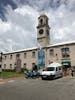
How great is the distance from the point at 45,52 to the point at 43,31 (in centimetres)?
640

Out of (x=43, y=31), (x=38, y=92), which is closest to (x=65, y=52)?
(x=43, y=31)

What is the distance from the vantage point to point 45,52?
134 feet

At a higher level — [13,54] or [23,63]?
[13,54]

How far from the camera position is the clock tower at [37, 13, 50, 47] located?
4209cm

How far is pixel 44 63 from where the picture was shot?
40312mm

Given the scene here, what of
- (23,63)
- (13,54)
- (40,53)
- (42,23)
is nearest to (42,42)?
(40,53)

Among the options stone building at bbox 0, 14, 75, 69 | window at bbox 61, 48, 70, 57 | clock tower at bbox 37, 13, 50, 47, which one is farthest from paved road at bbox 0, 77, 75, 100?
clock tower at bbox 37, 13, 50, 47

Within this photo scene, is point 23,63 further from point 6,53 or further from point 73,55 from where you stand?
point 73,55

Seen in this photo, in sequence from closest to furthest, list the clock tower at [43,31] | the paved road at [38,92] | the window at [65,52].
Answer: the paved road at [38,92] → the window at [65,52] → the clock tower at [43,31]

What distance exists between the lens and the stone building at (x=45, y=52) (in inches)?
1441

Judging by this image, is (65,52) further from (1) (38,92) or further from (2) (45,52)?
(1) (38,92)

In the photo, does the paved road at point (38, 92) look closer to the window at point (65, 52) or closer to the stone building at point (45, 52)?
the stone building at point (45, 52)

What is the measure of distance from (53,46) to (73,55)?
19.8ft

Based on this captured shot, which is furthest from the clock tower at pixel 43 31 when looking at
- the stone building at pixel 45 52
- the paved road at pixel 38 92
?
the paved road at pixel 38 92
